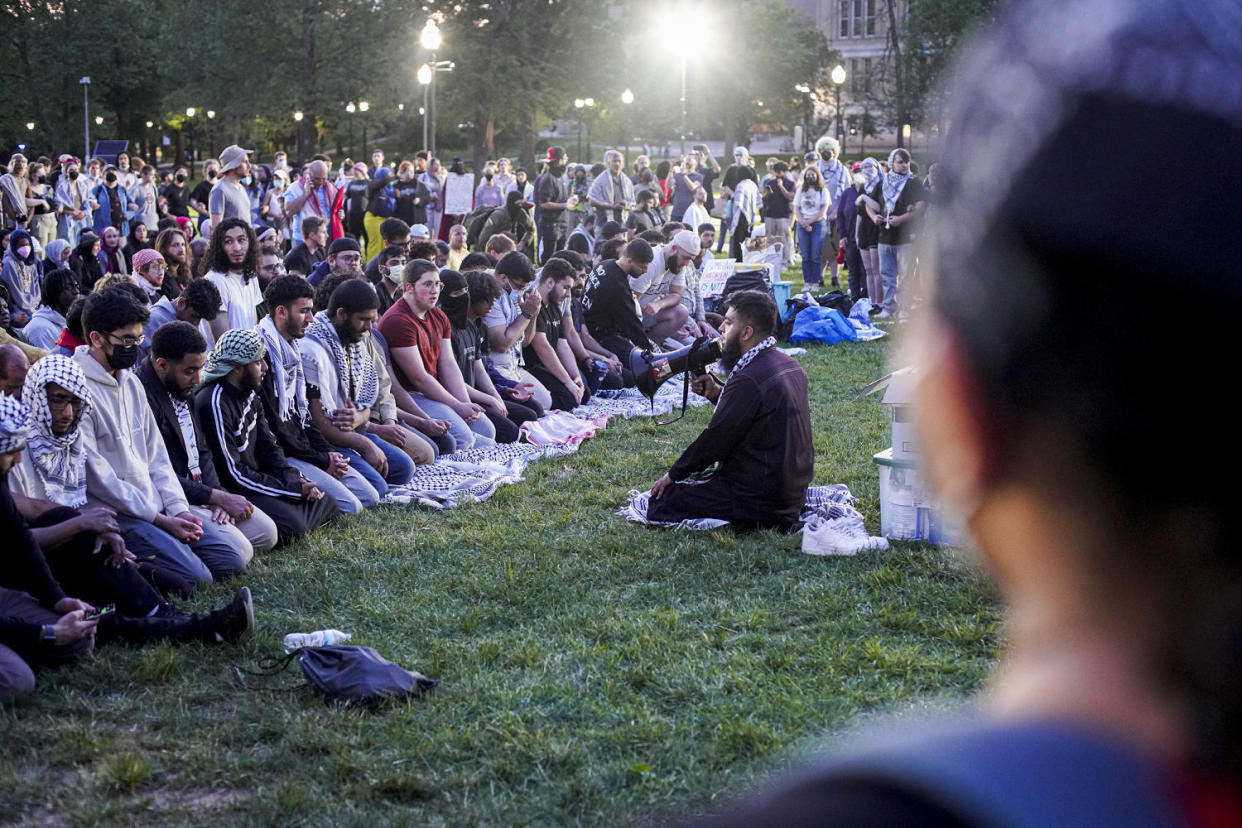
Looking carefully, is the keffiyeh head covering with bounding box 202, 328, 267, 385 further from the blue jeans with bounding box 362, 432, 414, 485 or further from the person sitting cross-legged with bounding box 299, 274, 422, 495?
the blue jeans with bounding box 362, 432, 414, 485

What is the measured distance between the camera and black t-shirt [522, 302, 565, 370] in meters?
11.7

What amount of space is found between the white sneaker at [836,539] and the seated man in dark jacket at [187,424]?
9.33 ft

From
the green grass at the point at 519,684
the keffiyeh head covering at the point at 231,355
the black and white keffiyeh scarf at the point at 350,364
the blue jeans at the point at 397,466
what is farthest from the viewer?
the blue jeans at the point at 397,466

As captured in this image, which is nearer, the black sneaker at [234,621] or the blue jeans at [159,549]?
the black sneaker at [234,621]

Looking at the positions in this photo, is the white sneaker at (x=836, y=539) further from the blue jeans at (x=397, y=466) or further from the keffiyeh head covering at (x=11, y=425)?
the keffiyeh head covering at (x=11, y=425)

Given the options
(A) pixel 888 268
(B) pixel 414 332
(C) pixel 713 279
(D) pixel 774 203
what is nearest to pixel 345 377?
(B) pixel 414 332

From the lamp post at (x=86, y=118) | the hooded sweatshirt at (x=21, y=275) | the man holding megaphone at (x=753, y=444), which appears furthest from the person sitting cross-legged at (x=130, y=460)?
Answer: the lamp post at (x=86, y=118)

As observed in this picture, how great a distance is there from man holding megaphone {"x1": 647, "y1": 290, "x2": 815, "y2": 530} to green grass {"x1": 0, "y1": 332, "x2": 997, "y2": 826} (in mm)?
251

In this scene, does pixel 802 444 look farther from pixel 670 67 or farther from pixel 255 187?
pixel 670 67

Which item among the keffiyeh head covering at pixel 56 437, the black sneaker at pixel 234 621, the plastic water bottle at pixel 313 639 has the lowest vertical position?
the plastic water bottle at pixel 313 639

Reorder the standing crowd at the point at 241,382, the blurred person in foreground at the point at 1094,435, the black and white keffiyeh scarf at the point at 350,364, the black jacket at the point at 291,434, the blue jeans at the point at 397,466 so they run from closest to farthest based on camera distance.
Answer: the blurred person in foreground at the point at 1094,435, the standing crowd at the point at 241,382, the black jacket at the point at 291,434, the black and white keffiyeh scarf at the point at 350,364, the blue jeans at the point at 397,466

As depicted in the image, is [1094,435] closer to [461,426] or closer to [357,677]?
[357,677]

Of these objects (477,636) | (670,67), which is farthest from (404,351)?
(670,67)

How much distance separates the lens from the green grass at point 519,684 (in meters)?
4.03
